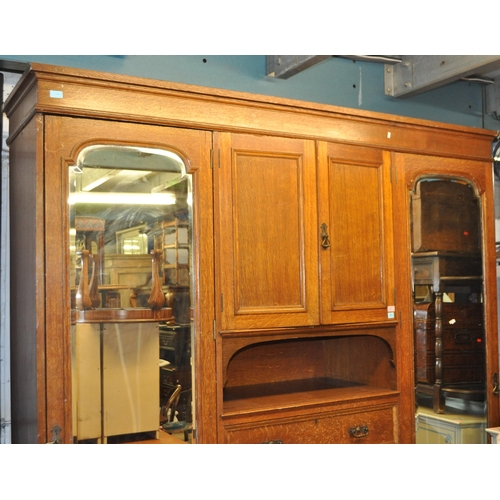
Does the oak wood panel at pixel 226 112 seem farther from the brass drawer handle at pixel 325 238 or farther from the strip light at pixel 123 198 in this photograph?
the brass drawer handle at pixel 325 238

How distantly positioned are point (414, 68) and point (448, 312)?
1334 millimetres

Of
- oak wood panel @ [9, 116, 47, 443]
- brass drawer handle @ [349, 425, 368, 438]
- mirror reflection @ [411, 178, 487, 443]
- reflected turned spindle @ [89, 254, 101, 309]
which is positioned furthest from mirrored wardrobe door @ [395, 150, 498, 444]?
oak wood panel @ [9, 116, 47, 443]

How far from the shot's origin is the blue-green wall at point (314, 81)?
2.86 metres

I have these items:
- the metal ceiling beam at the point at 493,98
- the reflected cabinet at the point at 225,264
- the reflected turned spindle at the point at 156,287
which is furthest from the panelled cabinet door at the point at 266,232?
the metal ceiling beam at the point at 493,98

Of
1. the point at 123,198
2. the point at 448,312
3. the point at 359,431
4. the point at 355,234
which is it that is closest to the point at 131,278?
the point at 123,198

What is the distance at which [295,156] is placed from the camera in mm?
2557

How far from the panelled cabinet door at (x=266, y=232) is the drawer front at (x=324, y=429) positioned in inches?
15.2

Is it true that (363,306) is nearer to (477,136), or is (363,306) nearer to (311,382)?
(311,382)

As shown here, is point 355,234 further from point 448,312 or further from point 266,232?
point 448,312

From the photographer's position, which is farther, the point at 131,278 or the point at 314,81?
the point at 314,81

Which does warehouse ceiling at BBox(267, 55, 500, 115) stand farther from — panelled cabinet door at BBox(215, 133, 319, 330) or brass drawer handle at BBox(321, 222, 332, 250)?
brass drawer handle at BBox(321, 222, 332, 250)

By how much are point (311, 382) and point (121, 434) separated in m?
1.12

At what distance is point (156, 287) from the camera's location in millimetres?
2250

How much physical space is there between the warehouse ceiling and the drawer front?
154cm
